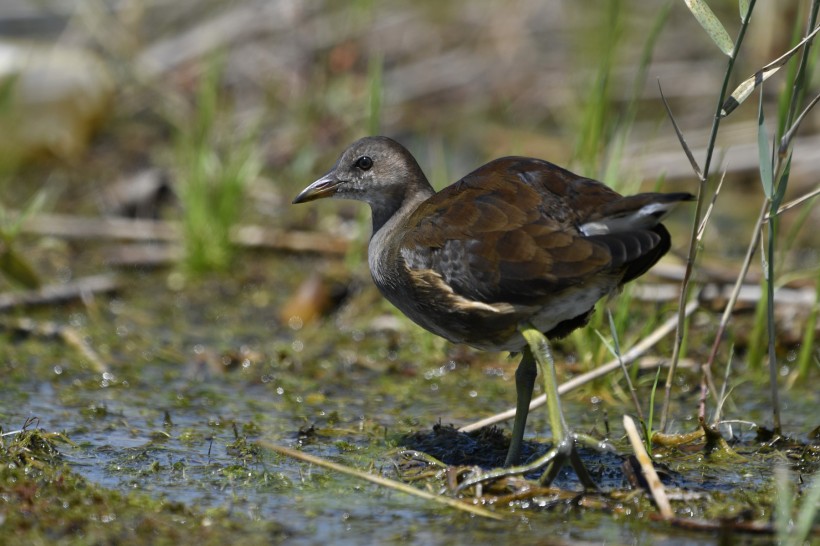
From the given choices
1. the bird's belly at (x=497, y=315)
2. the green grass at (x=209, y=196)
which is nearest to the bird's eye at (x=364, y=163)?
the bird's belly at (x=497, y=315)

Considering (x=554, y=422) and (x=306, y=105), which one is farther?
(x=306, y=105)

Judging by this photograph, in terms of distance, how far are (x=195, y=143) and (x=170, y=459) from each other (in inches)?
113

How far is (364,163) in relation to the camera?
470cm

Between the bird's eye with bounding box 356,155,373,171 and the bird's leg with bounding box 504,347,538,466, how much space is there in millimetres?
1084

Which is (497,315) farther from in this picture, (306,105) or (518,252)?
(306,105)

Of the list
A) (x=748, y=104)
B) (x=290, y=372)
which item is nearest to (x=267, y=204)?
(x=290, y=372)

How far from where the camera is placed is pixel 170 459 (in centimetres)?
414

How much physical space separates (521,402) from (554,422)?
1.32 ft

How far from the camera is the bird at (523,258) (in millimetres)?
3629

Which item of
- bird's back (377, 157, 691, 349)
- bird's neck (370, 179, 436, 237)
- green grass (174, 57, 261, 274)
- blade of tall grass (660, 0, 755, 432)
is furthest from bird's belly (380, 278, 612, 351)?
green grass (174, 57, 261, 274)

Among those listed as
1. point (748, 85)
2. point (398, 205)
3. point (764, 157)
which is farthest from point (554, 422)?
point (398, 205)

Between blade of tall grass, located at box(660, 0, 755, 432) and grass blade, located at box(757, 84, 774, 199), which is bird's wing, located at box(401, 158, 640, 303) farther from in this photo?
grass blade, located at box(757, 84, 774, 199)

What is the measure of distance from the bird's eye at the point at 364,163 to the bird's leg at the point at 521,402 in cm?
108

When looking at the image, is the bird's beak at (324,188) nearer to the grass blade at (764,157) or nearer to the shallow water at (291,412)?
the shallow water at (291,412)
